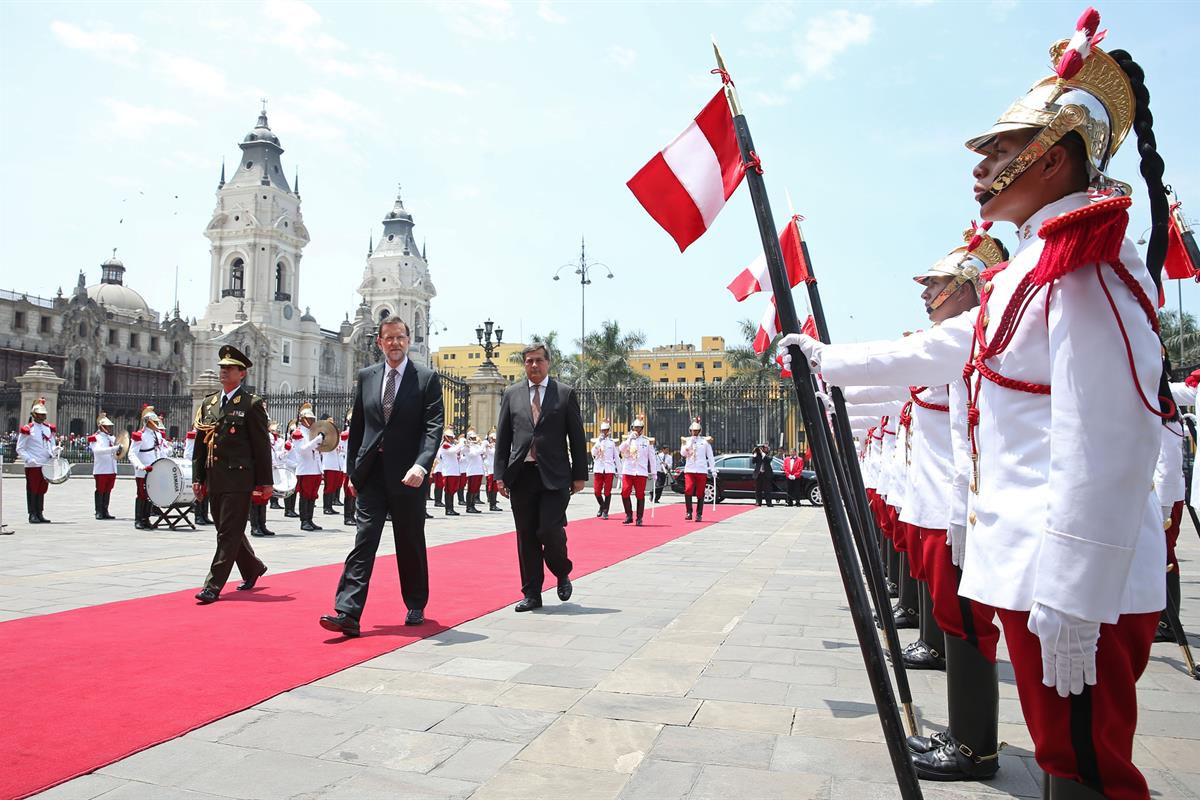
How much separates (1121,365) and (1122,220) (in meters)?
0.32

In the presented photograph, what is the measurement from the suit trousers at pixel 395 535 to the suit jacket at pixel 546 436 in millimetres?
1000

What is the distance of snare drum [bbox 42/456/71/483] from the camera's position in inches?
592

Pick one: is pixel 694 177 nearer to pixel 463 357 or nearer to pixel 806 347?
pixel 806 347

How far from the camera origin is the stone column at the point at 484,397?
28828 millimetres

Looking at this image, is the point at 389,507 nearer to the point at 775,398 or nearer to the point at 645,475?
the point at 645,475

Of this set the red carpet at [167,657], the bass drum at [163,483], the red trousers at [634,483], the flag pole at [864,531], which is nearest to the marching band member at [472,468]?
the red trousers at [634,483]

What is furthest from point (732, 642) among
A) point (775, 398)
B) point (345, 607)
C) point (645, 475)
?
point (775, 398)

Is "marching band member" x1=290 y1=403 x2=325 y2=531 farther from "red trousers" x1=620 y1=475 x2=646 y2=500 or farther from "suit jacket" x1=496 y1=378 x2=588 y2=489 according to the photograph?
"suit jacket" x1=496 y1=378 x2=588 y2=489

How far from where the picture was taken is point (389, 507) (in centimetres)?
596

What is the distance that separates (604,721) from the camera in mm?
3807

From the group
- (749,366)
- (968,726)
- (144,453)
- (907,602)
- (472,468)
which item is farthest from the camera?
(749,366)

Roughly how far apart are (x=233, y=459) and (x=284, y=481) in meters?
8.37

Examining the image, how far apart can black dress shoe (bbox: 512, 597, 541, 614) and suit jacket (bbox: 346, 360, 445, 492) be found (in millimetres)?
1252

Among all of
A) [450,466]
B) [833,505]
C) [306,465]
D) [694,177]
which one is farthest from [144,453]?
[833,505]
